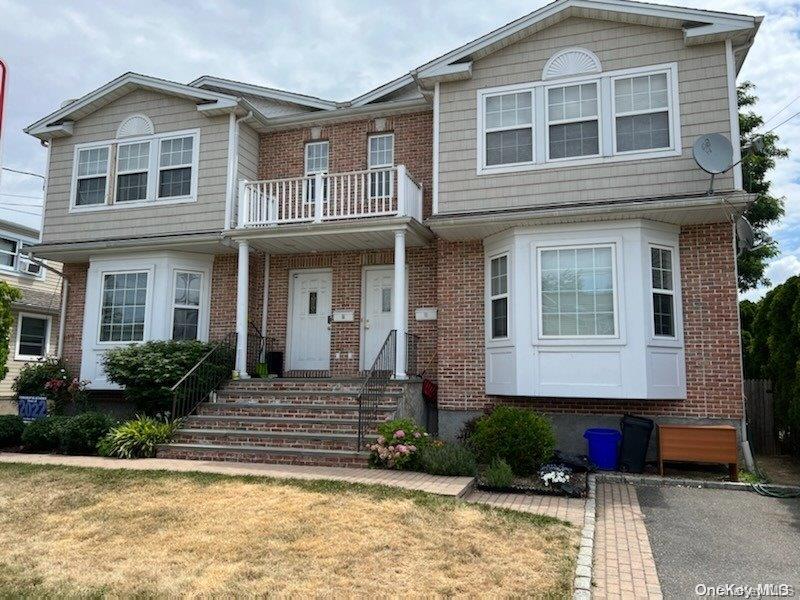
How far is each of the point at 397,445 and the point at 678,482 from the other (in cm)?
407

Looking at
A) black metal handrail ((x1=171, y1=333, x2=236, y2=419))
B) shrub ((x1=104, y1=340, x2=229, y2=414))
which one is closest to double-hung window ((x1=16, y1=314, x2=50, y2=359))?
shrub ((x1=104, y1=340, x2=229, y2=414))

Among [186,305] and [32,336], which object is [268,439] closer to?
[186,305]

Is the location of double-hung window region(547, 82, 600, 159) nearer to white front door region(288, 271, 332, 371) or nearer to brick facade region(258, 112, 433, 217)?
brick facade region(258, 112, 433, 217)

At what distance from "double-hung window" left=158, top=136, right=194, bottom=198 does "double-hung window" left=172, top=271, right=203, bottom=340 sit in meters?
1.84

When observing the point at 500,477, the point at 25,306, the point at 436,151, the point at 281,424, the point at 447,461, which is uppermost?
the point at 436,151

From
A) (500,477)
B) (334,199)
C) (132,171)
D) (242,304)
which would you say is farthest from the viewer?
(132,171)

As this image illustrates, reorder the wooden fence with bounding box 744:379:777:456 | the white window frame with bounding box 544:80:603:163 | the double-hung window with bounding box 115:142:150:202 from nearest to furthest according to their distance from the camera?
the white window frame with bounding box 544:80:603:163, the wooden fence with bounding box 744:379:777:456, the double-hung window with bounding box 115:142:150:202

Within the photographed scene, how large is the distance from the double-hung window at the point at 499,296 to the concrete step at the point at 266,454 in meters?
3.39

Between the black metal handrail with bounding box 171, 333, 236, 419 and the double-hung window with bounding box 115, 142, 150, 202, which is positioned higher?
the double-hung window with bounding box 115, 142, 150, 202

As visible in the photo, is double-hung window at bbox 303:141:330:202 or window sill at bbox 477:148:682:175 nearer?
window sill at bbox 477:148:682:175

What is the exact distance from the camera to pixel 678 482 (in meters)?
8.57

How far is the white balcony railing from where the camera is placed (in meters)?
11.4

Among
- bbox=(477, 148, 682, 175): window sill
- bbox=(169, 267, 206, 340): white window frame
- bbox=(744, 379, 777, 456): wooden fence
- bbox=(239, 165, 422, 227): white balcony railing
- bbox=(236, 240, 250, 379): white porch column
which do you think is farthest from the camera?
bbox=(169, 267, 206, 340): white window frame

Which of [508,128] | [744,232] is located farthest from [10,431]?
[744,232]
